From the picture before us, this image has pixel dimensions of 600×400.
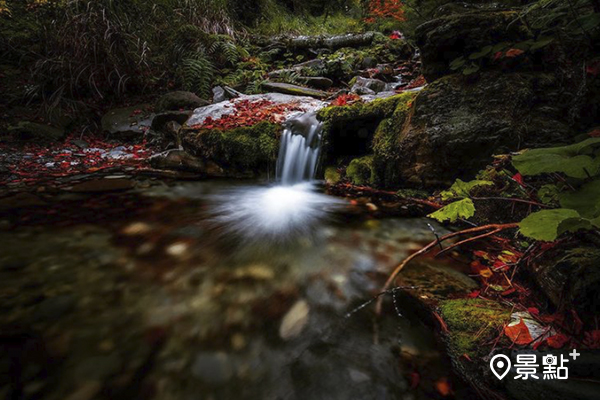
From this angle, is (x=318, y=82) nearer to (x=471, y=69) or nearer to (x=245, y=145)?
(x=245, y=145)

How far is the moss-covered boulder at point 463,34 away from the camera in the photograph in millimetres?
2703

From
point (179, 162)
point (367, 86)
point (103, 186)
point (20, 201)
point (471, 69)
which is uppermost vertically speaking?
point (367, 86)

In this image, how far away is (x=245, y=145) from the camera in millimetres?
4262

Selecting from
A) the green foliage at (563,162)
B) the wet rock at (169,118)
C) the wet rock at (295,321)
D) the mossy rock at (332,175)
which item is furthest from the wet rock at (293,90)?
the wet rock at (295,321)

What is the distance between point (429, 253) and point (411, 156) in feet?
4.73

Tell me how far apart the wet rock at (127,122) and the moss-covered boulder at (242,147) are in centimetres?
277

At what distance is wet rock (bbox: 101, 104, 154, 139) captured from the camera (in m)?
6.23

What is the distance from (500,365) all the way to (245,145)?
12.7ft

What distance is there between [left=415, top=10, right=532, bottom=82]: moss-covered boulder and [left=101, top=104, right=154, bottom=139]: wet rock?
5.91m

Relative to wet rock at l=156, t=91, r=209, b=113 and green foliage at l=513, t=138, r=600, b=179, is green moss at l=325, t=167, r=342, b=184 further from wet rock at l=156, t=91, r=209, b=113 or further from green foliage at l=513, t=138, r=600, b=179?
wet rock at l=156, t=91, r=209, b=113

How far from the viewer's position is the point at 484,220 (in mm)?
2328

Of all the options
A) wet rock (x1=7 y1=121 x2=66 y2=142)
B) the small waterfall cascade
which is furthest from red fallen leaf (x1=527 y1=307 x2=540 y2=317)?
wet rock (x1=7 y1=121 x2=66 y2=142)

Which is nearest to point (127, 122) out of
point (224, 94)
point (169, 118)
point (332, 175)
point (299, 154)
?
point (169, 118)

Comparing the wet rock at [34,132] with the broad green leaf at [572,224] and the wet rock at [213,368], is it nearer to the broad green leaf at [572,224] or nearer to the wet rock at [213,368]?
the wet rock at [213,368]
